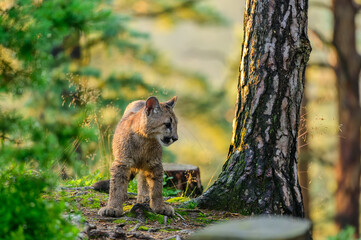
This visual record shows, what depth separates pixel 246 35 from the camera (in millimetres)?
5469

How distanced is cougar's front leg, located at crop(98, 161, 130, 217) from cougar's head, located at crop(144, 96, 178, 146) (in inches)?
19.1

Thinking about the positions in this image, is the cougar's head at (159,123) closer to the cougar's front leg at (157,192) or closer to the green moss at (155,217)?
the cougar's front leg at (157,192)

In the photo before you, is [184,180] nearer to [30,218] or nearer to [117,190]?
[117,190]

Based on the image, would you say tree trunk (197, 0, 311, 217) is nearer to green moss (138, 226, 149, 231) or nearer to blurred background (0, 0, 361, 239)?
blurred background (0, 0, 361, 239)

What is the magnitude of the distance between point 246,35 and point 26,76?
3.75 metres

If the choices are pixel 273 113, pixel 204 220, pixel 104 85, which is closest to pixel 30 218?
pixel 204 220

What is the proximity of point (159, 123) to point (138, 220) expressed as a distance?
1048mm

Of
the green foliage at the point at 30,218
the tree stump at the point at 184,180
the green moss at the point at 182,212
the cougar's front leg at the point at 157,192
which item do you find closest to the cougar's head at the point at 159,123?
the cougar's front leg at the point at 157,192

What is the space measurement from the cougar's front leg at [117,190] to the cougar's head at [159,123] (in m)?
0.49

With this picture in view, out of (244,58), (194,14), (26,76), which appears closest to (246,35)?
(244,58)

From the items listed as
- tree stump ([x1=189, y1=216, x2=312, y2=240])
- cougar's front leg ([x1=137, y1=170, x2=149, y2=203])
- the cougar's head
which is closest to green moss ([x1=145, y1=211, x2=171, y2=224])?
cougar's front leg ([x1=137, y1=170, x2=149, y2=203])

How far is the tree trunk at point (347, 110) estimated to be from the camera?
1327 cm

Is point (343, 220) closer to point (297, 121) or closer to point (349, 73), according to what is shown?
point (349, 73)

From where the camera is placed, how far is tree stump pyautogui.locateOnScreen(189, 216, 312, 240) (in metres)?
2.30
